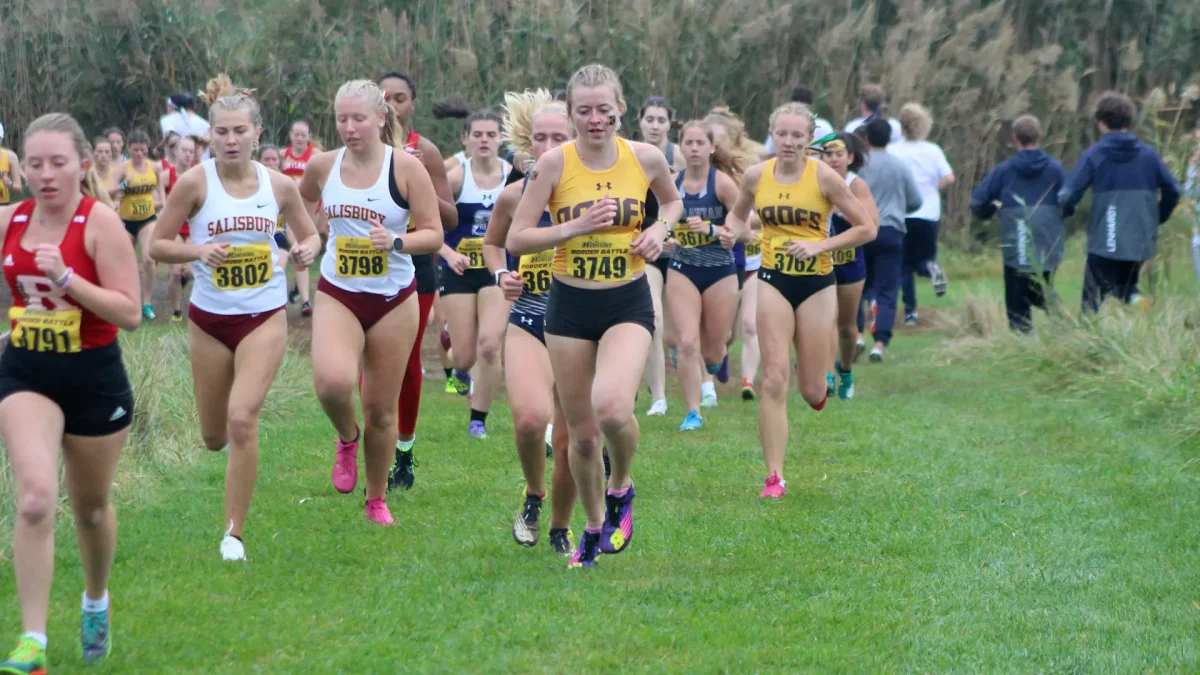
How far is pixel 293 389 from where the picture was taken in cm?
1245

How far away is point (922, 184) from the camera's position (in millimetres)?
16766

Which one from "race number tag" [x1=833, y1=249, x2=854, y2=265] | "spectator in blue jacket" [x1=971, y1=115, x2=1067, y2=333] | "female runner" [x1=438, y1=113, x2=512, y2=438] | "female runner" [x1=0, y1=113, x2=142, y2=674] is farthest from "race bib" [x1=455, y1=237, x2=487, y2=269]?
"spectator in blue jacket" [x1=971, y1=115, x2=1067, y2=333]

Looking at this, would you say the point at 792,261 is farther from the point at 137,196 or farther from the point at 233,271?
the point at 137,196

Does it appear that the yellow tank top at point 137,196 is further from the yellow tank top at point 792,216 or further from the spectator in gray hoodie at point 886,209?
the yellow tank top at point 792,216

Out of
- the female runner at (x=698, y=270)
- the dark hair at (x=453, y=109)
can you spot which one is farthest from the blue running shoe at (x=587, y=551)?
the dark hair at (x=453, y=109)

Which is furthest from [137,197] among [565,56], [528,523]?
[528,523]

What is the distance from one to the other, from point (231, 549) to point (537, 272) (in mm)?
1995

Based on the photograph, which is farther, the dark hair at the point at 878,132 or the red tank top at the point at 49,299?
the dark hair at the point at 878,132

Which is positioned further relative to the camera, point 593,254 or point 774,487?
point 774,487

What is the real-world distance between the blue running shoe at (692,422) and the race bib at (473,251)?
2.06 meters

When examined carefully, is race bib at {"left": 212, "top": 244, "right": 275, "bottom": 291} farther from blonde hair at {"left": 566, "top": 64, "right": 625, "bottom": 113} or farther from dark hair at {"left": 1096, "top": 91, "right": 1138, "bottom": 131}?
dark hair at {"left": 1096, "top": 91, "right": 1138, "bottom": 131}

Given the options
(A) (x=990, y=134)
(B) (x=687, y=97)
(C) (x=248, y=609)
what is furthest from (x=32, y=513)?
(A) (x=990, y=134)

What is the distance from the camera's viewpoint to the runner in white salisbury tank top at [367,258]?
7.55m

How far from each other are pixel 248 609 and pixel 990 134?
19.9 meters
